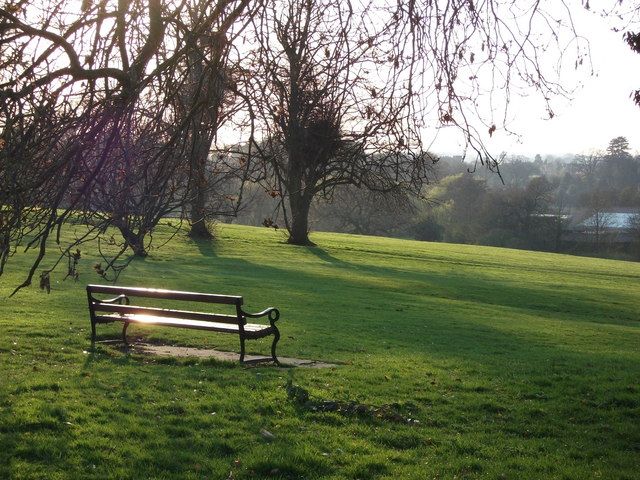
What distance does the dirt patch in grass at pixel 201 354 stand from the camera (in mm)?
11203

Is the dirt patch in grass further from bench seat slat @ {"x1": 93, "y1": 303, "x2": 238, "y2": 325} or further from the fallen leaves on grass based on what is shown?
the fallen leaves on grass

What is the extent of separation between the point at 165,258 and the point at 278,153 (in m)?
25.9

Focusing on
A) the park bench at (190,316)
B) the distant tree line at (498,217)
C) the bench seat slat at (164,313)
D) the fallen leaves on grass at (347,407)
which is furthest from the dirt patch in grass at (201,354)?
the distant tree line at (498,217)

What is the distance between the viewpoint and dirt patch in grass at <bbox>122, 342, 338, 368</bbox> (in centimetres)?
1120

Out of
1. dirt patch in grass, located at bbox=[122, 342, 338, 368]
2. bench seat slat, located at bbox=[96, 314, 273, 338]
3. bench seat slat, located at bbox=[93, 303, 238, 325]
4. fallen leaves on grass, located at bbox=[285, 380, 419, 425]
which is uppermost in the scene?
bench seat slat, located at bbox=[93, 303, 238, 325]

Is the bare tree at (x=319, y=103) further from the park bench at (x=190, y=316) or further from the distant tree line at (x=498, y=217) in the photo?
the distant tree line at (x=498, y=217)

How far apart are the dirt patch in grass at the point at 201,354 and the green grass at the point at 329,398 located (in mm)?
383

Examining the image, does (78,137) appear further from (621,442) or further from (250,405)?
(621,442)

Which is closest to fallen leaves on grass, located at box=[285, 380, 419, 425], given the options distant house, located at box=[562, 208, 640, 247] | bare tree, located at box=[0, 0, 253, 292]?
bare tree, located at box=[0, 0, 253, 292]

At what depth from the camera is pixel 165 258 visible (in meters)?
31.8

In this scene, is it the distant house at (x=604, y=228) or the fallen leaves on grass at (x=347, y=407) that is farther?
the distant house at (x=604, y=228)

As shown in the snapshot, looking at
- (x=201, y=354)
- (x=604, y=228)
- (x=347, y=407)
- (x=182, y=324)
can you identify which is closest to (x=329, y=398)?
(x=347, y=407)

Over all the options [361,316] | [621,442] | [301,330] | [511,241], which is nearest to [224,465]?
[621,442]

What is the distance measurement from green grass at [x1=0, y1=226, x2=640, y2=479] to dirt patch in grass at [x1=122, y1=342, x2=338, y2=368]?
38 centimetres
